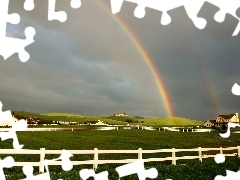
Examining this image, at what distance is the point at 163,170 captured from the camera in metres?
18.5

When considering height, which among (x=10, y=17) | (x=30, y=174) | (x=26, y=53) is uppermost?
(x=10, y=17)

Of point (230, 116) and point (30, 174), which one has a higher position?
point (230, 116)

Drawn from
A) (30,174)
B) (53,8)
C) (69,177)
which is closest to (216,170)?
(69,177)

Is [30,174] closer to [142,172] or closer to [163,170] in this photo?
[142,172]

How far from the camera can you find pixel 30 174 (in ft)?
27.8

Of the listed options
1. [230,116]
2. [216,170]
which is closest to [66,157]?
[216,170]

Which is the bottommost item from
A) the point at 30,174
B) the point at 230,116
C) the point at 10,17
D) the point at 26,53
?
the point at 30,174

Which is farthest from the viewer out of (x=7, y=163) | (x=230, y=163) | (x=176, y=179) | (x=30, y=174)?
(x=230, y=163)

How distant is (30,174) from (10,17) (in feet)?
12.3

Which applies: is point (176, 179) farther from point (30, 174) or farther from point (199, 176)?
point (30, 174)

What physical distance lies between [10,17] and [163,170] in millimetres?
12938

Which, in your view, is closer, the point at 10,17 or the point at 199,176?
the point at 10,17

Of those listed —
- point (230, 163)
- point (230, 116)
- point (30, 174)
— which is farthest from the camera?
point (230, 116)

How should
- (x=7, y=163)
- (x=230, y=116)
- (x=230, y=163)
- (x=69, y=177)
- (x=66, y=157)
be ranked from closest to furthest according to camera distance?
(x=66, y=157)
(x=7, y=163)
(x=69, y=177)
(x=230, y=163)
(x=230, y=116)
